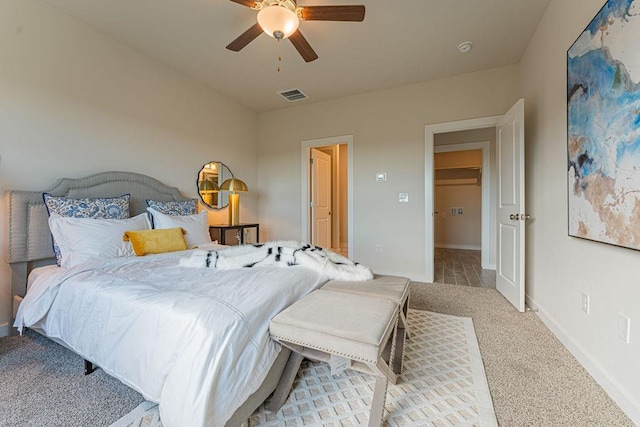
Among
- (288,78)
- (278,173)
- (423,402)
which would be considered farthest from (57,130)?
(423,402)

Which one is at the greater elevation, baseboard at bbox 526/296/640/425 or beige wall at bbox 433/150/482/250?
beige wall at bbox 433/150/482/250

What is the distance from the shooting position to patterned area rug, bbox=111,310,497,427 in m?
1.26

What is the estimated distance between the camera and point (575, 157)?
1.80 metres

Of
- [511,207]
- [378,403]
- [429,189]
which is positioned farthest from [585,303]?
[429,189]

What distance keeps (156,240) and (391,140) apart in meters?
3.10

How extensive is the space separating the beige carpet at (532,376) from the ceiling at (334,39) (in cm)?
262

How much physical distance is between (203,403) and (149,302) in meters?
0.55

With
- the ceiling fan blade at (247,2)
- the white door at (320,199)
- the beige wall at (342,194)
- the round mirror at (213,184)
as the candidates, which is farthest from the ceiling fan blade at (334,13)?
the beige wall at (342,194)

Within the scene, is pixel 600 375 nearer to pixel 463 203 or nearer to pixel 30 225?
pixel 30 225

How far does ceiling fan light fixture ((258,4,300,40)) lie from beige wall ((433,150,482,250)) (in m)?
5.06

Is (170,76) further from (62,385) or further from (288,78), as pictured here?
(62,385)

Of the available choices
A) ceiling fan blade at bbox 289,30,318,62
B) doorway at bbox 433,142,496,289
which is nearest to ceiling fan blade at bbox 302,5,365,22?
ceiling fan blade at bbox 289,30,318,62

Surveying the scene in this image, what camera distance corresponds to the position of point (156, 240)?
2.28 m

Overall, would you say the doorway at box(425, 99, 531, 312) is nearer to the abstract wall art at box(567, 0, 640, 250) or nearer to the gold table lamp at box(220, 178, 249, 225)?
the abstract wall art at box(567, 0, 640, 250)
